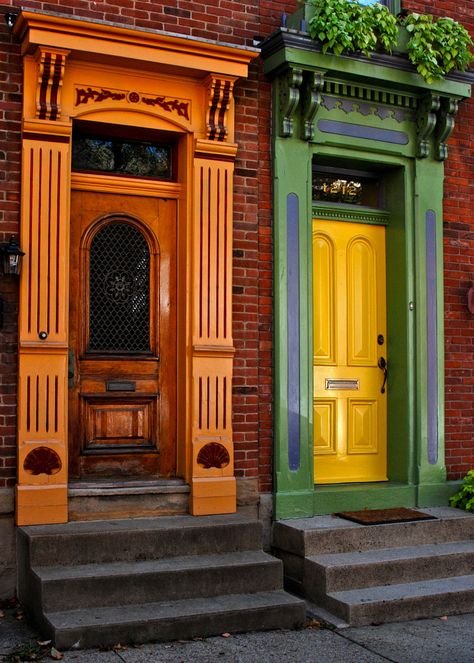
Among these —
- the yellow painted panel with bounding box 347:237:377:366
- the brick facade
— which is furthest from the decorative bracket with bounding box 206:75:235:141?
the yellow painted panel with bounding box 347:237:377:366

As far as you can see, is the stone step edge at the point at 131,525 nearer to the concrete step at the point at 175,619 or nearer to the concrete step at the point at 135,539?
the concrete step at the point at 135,539

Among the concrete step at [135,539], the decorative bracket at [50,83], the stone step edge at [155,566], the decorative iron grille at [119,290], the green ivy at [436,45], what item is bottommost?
the stone step edge at [155,566]

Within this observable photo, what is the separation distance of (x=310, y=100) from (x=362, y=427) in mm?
2991

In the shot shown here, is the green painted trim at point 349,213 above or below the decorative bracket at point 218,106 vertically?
below

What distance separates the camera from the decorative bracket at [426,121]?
314 inches

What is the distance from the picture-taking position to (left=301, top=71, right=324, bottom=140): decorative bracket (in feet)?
24.2

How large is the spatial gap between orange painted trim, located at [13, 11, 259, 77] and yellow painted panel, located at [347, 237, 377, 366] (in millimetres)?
2057

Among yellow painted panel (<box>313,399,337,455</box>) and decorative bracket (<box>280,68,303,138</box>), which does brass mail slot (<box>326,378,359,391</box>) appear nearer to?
yellow painted panel (<box>313,399,337,455</box>)

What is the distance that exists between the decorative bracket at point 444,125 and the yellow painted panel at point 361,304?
3.56ft

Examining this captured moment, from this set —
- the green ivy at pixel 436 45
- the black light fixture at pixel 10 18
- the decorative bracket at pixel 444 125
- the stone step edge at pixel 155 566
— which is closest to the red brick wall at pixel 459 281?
the decorative bracket at pixel 444 125

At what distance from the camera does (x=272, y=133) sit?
24.6 ft

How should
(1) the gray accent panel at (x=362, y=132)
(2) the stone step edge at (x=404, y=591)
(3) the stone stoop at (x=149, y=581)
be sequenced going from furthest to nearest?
1. (1) the gray accent panel at (x=362, y=132)
2. (2) the stone step edge at (x=404, y=591)
3. (3) the stone stoop at (x=149, y=581)

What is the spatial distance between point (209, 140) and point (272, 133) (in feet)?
2.20

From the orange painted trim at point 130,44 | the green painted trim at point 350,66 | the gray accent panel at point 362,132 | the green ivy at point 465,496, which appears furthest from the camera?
the green ivy at point 465,496
